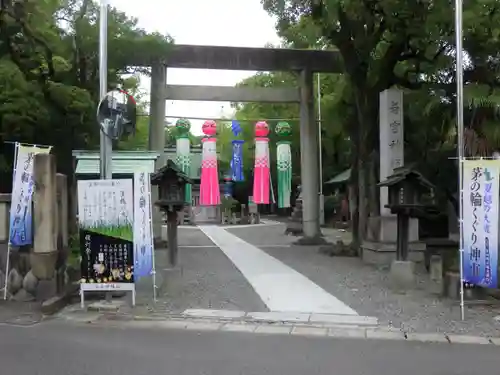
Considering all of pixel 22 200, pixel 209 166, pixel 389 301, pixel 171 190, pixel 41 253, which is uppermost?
pixel 209 166

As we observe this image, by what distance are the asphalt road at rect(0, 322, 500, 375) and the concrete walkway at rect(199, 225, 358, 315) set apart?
179cm

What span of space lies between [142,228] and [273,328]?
2936mm

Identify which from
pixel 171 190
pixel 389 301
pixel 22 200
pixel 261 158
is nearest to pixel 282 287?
pixel 389 301

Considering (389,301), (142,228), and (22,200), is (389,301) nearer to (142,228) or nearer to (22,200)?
(142,228)

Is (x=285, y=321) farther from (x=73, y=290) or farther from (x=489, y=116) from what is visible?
(x=489, y=116)

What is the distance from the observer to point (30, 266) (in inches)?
388

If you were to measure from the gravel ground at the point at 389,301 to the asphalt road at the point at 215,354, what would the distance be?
1045 millimetres

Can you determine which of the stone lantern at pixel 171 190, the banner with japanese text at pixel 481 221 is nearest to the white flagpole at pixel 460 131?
the banner with japanese text at pixel 481 221

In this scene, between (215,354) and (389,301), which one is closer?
(215,354)

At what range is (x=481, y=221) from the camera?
8633 mm

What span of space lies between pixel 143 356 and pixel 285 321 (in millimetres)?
2532

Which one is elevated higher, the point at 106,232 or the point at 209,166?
the point at 209,166

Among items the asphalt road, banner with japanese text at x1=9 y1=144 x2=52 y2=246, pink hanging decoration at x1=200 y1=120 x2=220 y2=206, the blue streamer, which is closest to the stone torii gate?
pink hanging decoration at x1=200 y1=120 x2=220 y2=206

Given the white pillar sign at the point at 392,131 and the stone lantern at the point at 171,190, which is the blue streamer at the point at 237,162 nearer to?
the white pillar sign at the point at 392,131
